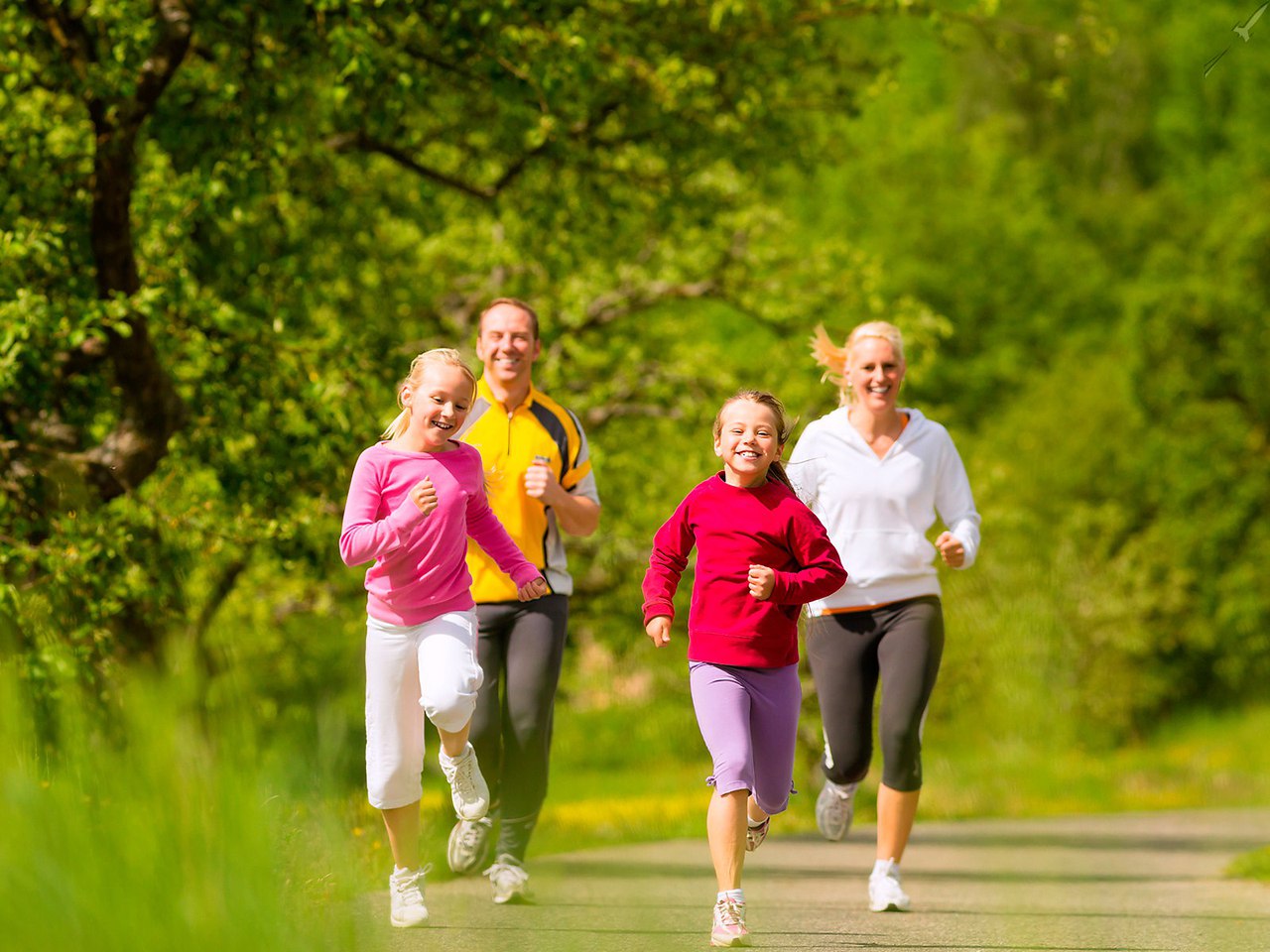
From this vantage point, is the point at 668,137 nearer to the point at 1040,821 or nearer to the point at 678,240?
the point at 678,240

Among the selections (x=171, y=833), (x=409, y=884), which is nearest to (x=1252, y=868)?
(x=409, y=884)

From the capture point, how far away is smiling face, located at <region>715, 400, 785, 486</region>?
5934 mm

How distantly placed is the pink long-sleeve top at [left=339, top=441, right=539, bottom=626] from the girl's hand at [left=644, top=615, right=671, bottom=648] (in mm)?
667

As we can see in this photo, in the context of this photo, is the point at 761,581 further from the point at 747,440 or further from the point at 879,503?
the point at 879,503

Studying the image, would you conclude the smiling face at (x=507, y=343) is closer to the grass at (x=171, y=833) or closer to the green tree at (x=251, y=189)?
the green tree at (x=251, y=189)

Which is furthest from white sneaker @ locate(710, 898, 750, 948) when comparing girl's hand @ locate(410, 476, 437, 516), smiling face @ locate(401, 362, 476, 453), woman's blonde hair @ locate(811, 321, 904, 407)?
woman's blonde hair @ locate(811, 321, 904, 407)

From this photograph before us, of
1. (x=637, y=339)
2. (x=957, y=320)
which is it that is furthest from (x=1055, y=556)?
(x=957, y=320)

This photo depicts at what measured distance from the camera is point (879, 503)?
6.98 meters

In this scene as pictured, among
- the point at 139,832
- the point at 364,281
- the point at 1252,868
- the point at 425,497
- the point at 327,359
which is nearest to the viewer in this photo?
the point at 139,832

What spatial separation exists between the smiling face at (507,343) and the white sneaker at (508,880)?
73.1 inches

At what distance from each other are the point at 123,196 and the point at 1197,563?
26.5m

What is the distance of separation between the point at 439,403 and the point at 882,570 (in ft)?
6.60

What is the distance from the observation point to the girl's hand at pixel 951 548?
672 cm

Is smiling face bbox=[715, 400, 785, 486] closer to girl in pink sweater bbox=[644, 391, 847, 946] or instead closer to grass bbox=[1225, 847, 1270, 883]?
girl in pink sweater bbox=[644, 391, 847, 946]
